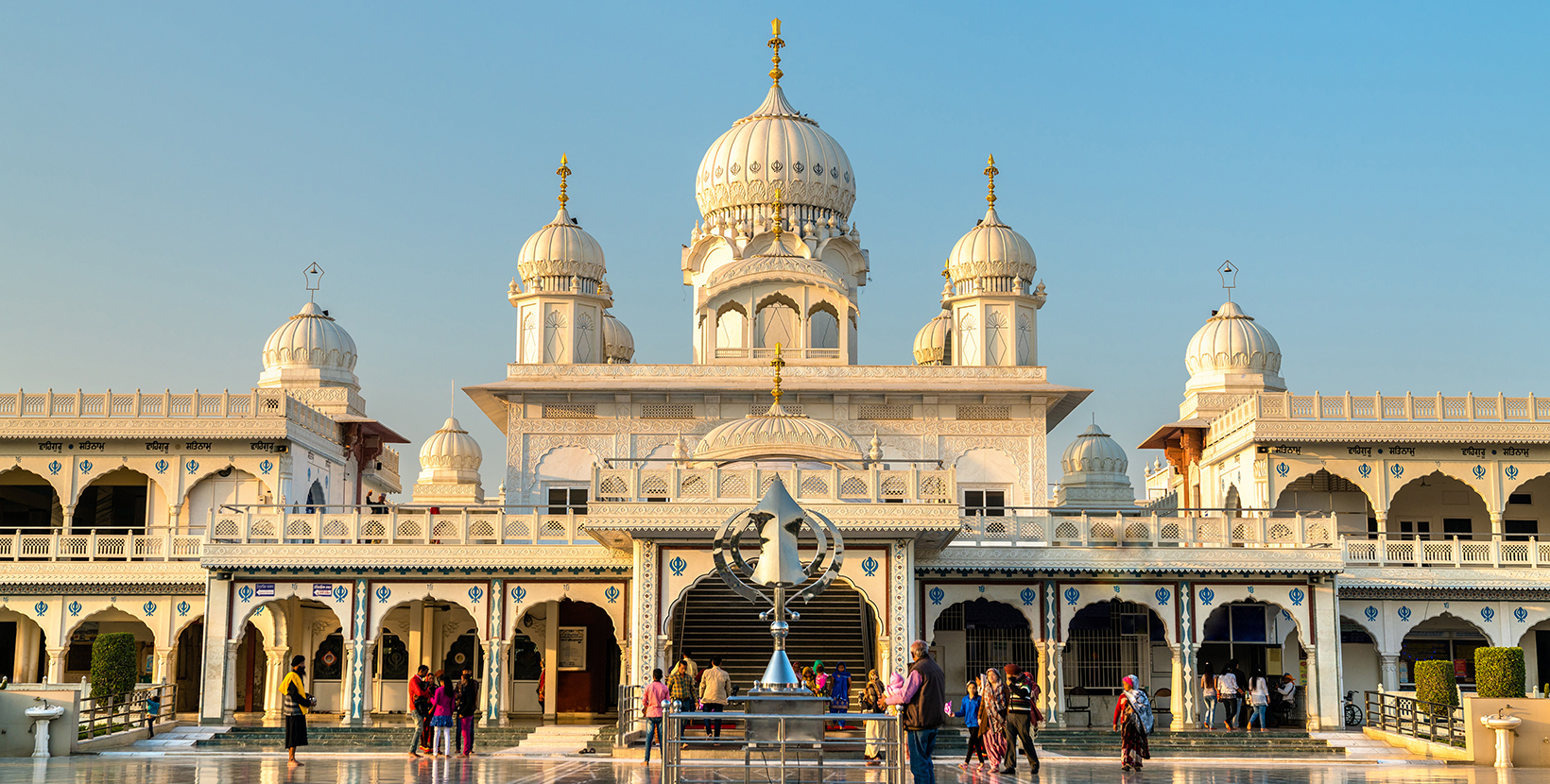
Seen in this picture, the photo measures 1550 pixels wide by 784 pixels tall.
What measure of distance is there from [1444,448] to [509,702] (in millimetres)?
20419

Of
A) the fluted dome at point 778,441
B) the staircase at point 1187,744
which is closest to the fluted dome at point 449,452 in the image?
the fluted dome at point 778,441

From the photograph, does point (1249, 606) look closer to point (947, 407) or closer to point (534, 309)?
point (947, 407)

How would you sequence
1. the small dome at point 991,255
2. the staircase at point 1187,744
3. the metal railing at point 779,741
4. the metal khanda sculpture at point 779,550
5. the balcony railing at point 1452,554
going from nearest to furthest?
the metal railing at point 779,741, the metal khanda sculpture at point 779,550, the staircase at point 1187,744, the balcony railing at point 1452,554, the small dome at point 991,255

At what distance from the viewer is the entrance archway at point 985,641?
3152 cm

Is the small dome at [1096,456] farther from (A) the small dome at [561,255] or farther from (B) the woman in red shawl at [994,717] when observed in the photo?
(B) the woman in red shawl at [994,717]

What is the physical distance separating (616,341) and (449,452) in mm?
6361

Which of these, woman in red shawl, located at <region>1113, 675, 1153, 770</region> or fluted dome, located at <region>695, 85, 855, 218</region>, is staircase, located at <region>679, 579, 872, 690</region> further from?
fluted dome, located at <region>695, 85, 855, 218</region>

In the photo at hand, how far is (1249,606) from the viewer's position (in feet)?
104

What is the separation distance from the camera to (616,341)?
4822 cm

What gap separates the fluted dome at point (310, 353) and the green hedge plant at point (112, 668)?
1851 centimetres

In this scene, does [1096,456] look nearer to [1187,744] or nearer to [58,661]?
[1187,744]

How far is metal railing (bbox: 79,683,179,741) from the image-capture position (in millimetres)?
24172

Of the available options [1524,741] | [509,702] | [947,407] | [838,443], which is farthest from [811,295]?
[1524,741]

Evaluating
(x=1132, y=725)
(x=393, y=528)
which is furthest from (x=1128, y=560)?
(x=393, y=528)
